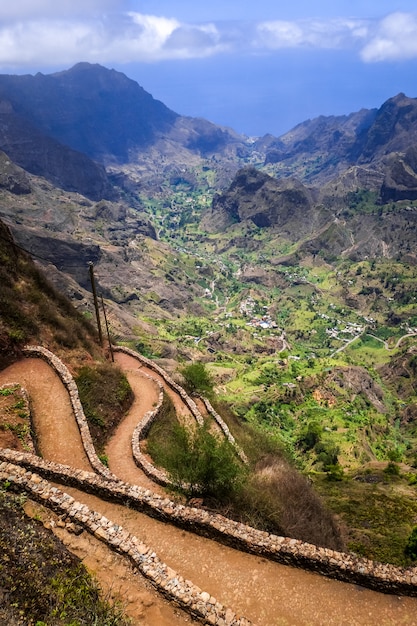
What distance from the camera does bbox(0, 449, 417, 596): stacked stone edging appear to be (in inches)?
743

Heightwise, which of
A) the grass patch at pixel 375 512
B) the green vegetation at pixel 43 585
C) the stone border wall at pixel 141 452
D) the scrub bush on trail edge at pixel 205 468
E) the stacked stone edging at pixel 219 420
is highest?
the green vegetation at pixel 43 585

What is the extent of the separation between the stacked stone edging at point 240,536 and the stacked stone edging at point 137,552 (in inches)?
40.2

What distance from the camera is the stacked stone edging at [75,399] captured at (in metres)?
26.7

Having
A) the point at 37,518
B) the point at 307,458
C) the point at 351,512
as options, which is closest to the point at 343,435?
the point at 307,458

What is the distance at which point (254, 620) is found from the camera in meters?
17.4

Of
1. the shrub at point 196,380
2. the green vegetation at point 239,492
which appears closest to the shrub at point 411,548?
the green vegetation at point 239,492

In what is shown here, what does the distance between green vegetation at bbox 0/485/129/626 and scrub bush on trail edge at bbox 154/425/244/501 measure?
993cm

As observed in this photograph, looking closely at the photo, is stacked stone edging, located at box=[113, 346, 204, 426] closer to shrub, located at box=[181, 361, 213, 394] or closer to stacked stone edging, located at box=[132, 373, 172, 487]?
shrub, located at box=[181, 361, 213, 394]

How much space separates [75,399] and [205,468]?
12026mm

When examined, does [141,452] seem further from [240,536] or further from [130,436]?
[240,536]

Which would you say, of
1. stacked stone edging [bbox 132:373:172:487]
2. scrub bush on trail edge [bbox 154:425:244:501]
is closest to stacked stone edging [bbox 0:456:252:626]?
scrub bush on trail edge [bbox 154:425:244:501]

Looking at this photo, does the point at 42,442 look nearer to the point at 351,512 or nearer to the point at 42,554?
the point at 42,554

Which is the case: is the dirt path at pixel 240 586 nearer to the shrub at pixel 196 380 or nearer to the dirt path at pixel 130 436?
the dirt path at pixel 130 436

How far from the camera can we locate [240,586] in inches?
736
